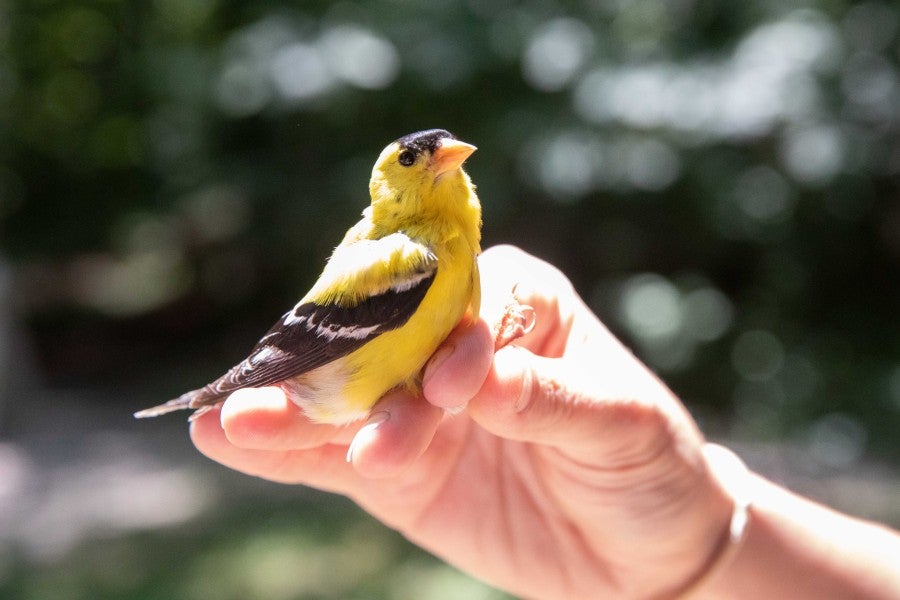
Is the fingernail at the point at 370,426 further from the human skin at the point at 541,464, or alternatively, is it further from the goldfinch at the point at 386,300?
the goldfinch at the point at 386,300

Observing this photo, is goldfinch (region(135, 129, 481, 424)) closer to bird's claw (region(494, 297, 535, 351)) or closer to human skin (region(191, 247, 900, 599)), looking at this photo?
human skin (region(191, 247, 900, 599))

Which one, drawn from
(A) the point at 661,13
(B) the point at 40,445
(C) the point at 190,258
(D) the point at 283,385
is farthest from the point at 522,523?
(C) the point at 190,258

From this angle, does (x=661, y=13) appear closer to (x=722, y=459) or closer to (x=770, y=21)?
(x=770, y=21)

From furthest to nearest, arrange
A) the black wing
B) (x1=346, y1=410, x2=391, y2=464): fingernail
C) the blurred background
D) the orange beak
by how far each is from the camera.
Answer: the blurred background → the orange beak → the black wing → (x1=346, y1=410, x2=391, y2=464): fingernail

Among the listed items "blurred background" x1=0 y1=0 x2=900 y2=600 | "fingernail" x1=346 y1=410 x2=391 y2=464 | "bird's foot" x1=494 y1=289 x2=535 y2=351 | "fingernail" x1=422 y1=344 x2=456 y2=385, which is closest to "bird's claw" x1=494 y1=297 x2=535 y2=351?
"bird's foot" x1=494 y1=289 x2=535 y2=351

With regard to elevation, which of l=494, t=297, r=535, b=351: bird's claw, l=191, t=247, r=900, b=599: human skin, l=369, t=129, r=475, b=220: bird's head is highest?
l=369, t=129, r=475, b=220: bird's head

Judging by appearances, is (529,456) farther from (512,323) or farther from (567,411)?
(567,411)

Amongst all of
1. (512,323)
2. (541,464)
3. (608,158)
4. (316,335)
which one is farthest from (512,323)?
(608,158)
